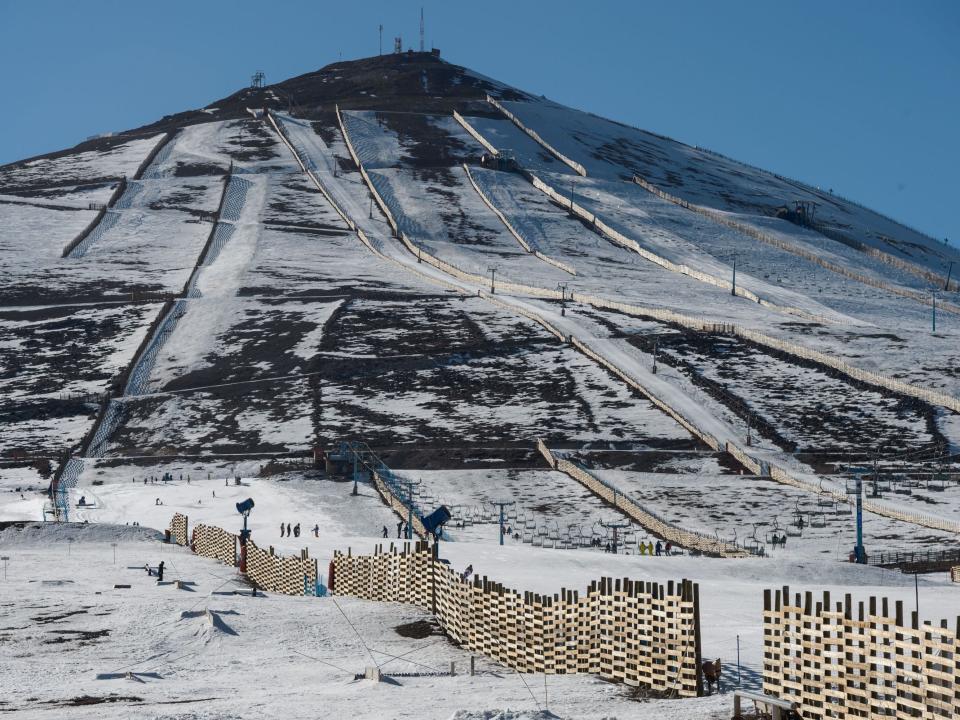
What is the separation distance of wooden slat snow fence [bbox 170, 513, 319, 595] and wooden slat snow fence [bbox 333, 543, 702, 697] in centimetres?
871

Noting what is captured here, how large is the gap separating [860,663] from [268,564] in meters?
22.6

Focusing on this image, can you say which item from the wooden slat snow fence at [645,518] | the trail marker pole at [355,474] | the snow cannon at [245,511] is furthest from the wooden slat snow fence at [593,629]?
the trail marker pole at [355,474]

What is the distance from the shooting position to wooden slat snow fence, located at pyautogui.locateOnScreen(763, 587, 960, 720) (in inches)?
615

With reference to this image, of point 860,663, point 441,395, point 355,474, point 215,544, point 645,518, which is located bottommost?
point 645,518

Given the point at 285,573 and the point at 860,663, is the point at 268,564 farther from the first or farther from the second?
the point at 860,663

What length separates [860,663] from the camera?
650 inches

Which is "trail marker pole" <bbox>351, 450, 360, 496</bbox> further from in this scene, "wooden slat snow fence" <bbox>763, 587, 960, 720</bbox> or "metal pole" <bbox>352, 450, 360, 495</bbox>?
"wooden slat snow fence" <bbox>763, 587, 960, 720</bbox>

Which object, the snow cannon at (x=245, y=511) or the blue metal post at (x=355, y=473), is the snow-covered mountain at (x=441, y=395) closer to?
the blue metal post at (x=355, y=473)

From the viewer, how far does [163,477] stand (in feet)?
242

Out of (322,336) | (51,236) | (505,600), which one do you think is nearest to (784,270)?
(322,336)

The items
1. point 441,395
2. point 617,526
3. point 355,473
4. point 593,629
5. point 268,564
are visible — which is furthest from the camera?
point 441,395

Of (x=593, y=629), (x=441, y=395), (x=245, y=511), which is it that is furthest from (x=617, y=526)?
(x=593, y=629)

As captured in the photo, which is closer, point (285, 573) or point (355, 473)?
point (285, 573)

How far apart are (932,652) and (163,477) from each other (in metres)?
62.6
